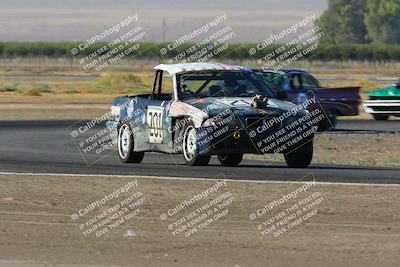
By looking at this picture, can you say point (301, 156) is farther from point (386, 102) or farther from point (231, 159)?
point (386, 102)

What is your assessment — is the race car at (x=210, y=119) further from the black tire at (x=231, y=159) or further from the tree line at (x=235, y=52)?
the tree line at (x=235, y=52)

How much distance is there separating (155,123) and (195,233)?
308 inches

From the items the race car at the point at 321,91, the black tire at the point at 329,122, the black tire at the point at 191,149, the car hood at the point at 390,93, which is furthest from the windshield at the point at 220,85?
the car hood at the point at 390,93

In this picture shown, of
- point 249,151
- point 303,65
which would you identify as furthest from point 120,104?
point 303,65

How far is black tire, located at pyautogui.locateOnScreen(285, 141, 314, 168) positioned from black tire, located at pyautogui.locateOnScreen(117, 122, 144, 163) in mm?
2696

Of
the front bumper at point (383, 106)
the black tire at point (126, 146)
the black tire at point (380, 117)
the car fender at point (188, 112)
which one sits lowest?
the black tire at point (380, 117)

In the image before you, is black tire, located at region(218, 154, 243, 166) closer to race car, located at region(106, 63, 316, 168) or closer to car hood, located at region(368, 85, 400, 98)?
race car, located at region(106, 63, 316, 168)

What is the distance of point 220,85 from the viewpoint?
752 inches

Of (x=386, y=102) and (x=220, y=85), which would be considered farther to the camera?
(x=386, y=102)

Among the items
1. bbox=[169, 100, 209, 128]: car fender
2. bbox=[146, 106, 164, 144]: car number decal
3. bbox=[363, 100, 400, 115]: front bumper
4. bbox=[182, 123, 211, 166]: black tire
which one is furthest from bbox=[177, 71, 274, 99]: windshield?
bbox=[363, 100, 400, 115]: front bumper

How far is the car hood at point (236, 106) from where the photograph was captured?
59.2ft

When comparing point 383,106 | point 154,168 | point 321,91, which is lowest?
point 383,106

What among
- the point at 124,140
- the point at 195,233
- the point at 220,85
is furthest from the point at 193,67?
the point at 195,233

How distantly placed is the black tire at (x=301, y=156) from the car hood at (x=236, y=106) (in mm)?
737
